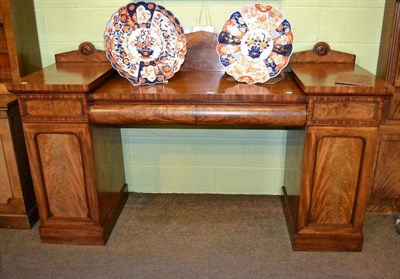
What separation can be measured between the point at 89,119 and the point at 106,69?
0.41 m

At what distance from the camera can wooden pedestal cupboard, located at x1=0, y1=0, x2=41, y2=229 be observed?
6.67 ft

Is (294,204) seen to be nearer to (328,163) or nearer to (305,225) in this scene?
(305,225)

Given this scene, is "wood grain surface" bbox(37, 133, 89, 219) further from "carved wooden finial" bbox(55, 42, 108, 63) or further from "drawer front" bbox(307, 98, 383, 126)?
"drawer front" bbox(307, 98, 383, 126)

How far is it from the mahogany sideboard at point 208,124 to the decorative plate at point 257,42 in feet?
0.25

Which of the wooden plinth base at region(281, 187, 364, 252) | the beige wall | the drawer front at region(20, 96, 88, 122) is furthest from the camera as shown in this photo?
the beige wall

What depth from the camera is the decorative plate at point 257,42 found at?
6.31ft

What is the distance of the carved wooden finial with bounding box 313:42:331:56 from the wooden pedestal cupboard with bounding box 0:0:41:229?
1.67 metres

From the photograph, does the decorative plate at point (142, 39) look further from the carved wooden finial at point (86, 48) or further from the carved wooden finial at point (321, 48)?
the carved wooden finial at point (321, 48)

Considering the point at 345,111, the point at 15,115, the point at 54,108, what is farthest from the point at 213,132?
the point at 15,115

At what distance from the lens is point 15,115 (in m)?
2.08

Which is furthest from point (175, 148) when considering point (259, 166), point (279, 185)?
point (279, 185)

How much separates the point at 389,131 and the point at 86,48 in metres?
1.84

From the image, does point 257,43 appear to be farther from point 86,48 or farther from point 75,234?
point 75,234

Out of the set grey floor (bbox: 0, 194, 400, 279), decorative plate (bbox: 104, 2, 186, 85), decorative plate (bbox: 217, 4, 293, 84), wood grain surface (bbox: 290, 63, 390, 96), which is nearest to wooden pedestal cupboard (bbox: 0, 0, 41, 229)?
grey floor (bbox: 0, 194, 400, 279)
